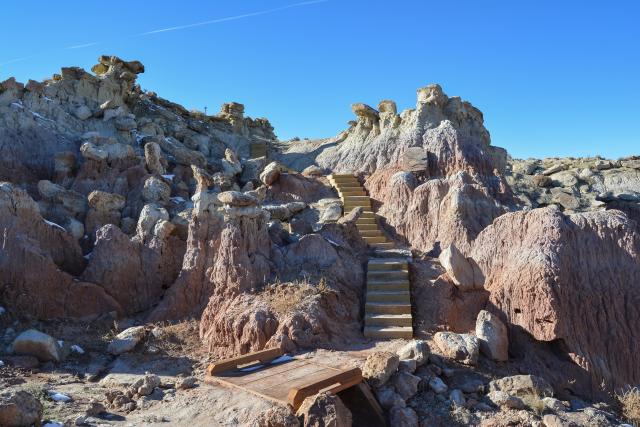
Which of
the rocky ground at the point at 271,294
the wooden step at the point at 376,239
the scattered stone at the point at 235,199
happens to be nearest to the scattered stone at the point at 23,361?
the rocky ground at the point at 271,294

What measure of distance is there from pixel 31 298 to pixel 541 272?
29.2ft

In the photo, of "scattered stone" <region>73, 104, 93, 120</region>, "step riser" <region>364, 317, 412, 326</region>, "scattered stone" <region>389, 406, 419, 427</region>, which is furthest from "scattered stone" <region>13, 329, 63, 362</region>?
"scattered stone" <region>73, 104, 93, 120</region>

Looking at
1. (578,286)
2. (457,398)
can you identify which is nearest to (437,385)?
(457,398)

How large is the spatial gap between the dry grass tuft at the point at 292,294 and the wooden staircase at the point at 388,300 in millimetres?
882

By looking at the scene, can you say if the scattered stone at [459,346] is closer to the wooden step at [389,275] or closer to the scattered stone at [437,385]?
the scattered stone at [437,385]

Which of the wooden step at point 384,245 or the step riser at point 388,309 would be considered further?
the wooden step at point 384,245

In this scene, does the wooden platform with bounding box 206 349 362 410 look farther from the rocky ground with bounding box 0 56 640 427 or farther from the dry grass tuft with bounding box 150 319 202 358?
the dry grass tuft with bounding box 150 319 202 358

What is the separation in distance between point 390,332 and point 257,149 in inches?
533

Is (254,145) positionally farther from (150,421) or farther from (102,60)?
(150,421)

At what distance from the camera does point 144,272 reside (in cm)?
1043

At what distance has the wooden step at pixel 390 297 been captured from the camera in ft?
30.2

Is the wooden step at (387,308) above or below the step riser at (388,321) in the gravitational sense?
above

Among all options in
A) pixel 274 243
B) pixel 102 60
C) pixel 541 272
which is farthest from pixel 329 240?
pixel 102 60

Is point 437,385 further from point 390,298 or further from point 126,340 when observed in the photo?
point 126,340
